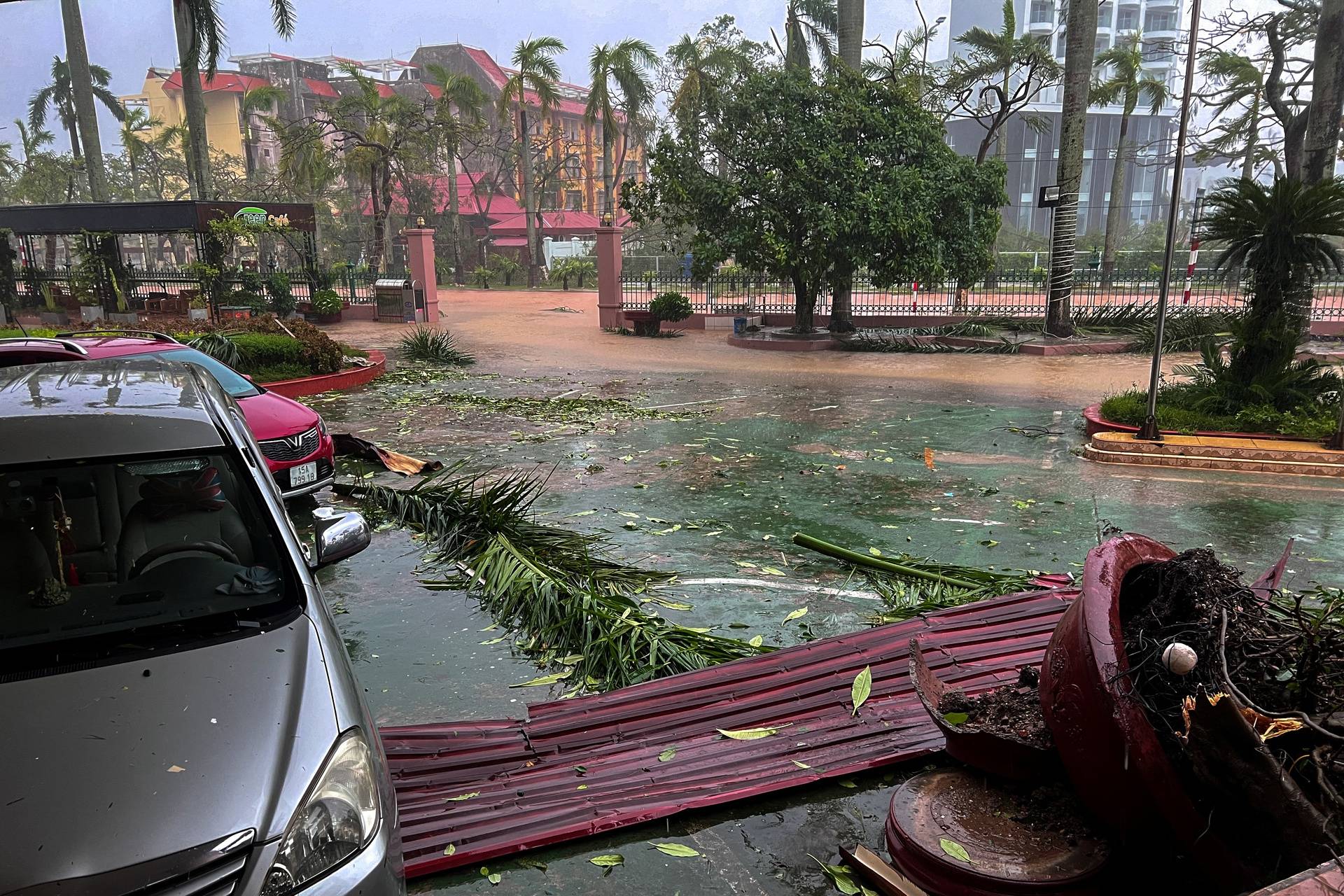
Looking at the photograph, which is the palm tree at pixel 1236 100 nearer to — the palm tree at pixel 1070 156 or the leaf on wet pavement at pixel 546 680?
the palm tree at pixel 1070 156

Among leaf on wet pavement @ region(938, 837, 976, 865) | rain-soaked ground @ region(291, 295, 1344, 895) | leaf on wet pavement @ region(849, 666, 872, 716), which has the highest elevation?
leaf on wet pavement @ region(938, 837, 976, 865)

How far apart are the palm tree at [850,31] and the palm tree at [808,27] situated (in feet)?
29.6

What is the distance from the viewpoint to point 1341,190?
909cm

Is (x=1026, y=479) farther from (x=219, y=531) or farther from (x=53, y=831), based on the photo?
A: (x=53, y=831)

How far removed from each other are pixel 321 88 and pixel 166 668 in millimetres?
83941

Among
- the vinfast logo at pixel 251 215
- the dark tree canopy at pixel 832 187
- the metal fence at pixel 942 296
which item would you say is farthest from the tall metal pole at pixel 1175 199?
the vinfast logo at pixel 251 215

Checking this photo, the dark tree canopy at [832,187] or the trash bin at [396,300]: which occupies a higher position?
the dark tree canopy at [832,187]

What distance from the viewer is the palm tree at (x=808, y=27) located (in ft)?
102

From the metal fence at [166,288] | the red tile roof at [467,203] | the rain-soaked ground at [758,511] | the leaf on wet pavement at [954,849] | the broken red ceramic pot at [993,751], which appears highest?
the red tile roof at [467,203]

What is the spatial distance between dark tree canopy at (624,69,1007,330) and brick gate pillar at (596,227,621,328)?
417cm

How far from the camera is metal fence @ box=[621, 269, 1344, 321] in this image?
23109 millimetres

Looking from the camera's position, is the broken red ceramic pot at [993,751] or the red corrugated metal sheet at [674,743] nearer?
the broken red ceramic pot at [993,751]

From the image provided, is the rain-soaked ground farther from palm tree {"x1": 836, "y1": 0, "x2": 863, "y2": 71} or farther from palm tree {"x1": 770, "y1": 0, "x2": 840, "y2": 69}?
palm tree {"x1": 770, "y1": 0, "x2": 840, "y2": 69}

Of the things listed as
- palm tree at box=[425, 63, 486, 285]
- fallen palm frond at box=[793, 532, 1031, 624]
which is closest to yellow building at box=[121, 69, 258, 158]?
palm tree at box=[425, 63, 486, 285]
